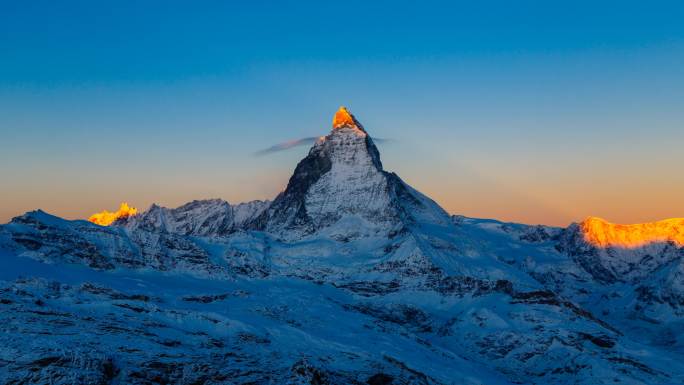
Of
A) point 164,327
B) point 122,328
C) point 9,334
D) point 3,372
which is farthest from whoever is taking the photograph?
point 164,327

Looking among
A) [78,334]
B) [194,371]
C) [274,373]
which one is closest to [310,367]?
[274,373]

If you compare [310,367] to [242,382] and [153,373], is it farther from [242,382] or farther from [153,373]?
[153,373]

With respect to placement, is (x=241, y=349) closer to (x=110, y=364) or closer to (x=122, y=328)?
(x=122, y=328)

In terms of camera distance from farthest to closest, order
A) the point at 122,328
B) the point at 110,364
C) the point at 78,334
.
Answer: the point at 122,328 < the point at 78,334 < the point at 110,364

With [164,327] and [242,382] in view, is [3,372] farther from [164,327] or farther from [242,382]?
[164,327]

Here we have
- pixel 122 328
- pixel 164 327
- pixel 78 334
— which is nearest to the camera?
pixel 78 334

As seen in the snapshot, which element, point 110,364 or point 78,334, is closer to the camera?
point 110,364

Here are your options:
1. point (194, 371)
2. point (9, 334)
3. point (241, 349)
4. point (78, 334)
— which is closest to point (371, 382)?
point (241, 349)

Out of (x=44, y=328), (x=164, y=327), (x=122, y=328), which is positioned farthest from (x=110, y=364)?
(x=164, y=327)

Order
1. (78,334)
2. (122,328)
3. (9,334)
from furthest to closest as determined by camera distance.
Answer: (122,328), (78,334), (9,334)

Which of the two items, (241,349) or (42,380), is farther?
(241,349)
